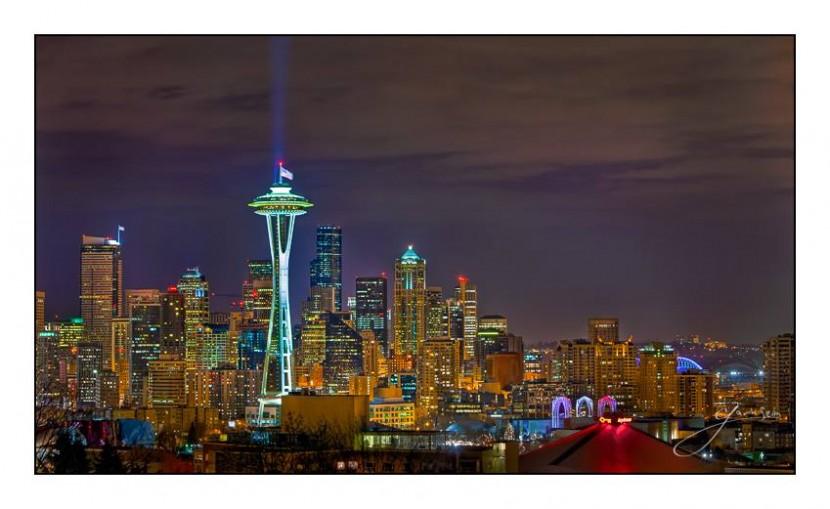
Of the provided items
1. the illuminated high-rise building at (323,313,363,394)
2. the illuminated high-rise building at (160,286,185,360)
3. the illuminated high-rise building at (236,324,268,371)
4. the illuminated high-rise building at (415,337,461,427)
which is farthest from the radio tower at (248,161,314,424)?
the illuminated high-rise building at (415,337,461,427)

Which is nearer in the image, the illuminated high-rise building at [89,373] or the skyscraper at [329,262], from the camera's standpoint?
the skyscraper at [329,262]

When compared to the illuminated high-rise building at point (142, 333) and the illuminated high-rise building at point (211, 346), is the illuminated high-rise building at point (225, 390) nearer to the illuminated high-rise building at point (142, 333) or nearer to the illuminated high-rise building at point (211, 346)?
the illuminated high-rise building at point (211, 346)

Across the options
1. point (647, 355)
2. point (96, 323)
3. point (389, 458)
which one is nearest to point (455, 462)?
point (389, 458)

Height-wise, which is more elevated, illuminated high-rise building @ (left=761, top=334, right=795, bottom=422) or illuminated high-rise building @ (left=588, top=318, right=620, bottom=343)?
illuminated high-rise building @ (left=588, top=318, right=620, bottom=343)

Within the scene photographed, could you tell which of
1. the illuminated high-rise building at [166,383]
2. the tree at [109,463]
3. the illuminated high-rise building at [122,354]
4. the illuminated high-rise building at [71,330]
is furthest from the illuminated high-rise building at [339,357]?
the tree at [109,463]

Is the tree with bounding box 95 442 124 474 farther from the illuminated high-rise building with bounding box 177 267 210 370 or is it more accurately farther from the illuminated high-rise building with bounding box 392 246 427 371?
the illuminated high-rise building with bounding box 392 246 427 371

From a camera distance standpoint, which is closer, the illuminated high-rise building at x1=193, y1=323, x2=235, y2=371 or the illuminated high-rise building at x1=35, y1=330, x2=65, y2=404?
the illuminated high-rise building at x1=35, y1=330, x2=65, y2=404
